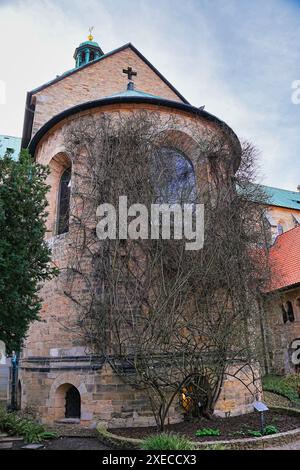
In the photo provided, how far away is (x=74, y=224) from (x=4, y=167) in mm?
2919

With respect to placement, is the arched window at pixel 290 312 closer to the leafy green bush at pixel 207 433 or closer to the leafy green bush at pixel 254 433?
the leafy green bush at pixel 254 433

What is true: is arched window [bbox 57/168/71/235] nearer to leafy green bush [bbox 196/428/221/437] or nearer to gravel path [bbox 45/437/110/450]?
gravel path [bbox 45/437/110/450]

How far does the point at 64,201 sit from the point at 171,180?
389 cm

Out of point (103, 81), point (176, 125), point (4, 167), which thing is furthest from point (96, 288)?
point (103, 81)

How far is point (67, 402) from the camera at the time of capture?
9.27 m

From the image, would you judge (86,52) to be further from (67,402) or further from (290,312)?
(67,402)

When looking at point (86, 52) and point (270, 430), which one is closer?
point (270, 430)

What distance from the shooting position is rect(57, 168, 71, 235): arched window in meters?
11.2

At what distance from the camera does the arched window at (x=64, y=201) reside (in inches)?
441

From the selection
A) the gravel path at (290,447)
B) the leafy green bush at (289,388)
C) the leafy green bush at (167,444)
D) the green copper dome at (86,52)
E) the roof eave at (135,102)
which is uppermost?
the green copper dome at (86,52)

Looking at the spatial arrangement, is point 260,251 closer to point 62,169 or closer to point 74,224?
point 74,224

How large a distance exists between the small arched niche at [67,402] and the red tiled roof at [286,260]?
409 inches

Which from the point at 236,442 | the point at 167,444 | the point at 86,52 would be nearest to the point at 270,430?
the point at 236,442

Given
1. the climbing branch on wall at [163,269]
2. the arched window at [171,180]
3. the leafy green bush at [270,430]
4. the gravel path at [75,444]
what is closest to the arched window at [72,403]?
the gravel path at [75,444]
